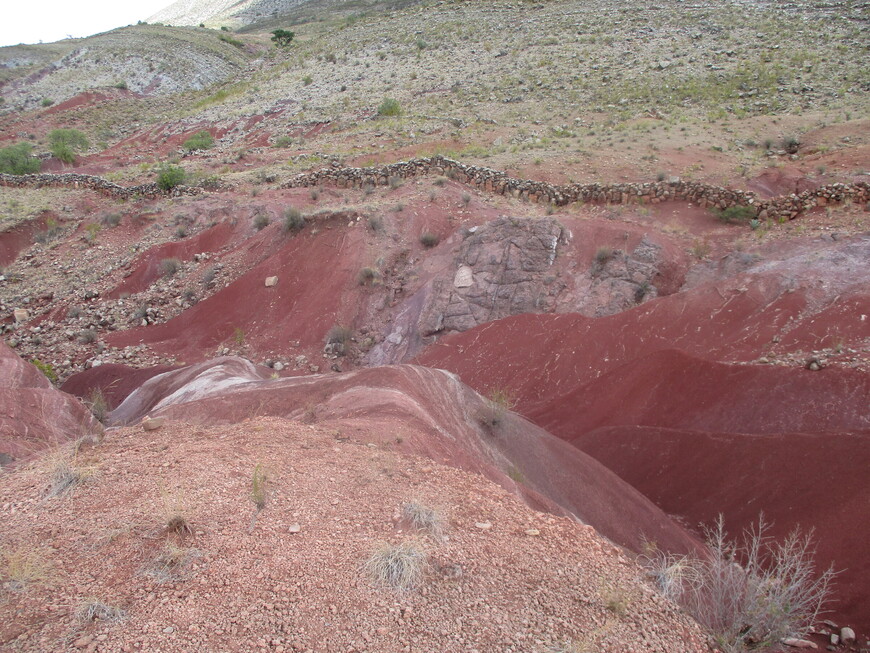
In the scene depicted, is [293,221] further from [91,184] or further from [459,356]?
[91,184]

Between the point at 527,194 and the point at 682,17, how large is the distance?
2868 centimetres

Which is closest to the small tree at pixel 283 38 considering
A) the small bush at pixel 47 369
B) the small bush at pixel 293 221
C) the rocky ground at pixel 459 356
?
the rocky ground at pixel 459 356

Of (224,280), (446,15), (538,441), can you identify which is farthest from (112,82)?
(538,441)

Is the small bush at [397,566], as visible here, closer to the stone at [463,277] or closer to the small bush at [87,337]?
the stone at [463,277]

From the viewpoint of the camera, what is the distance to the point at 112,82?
170ft

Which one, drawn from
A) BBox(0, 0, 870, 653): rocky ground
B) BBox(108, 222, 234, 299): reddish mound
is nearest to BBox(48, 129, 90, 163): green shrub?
BBox(0, 0, 870, 653): rocky ground

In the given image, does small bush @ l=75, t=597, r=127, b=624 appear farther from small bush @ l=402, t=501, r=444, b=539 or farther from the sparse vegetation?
small bush @ l=402, t=501, r=444, b=539

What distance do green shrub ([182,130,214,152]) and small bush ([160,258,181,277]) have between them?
17.0m

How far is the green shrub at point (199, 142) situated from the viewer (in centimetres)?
3241

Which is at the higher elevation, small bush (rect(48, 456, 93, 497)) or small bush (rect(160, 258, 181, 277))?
small bush (rect(48, 456, 93, 497))

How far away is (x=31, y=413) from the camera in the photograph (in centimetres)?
825

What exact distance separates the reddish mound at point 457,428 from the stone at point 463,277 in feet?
20.5

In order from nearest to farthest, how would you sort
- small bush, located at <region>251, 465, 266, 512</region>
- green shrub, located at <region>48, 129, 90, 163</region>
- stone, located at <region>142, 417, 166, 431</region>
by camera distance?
1. small bush, located at <region>251, 465, 266, 512</region>
2. stone, located at <region>142, 417, 166, 431</region>
3. green shrub, located at <region>48, 129, 90, 163</region>

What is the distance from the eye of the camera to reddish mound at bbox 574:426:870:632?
667cm
